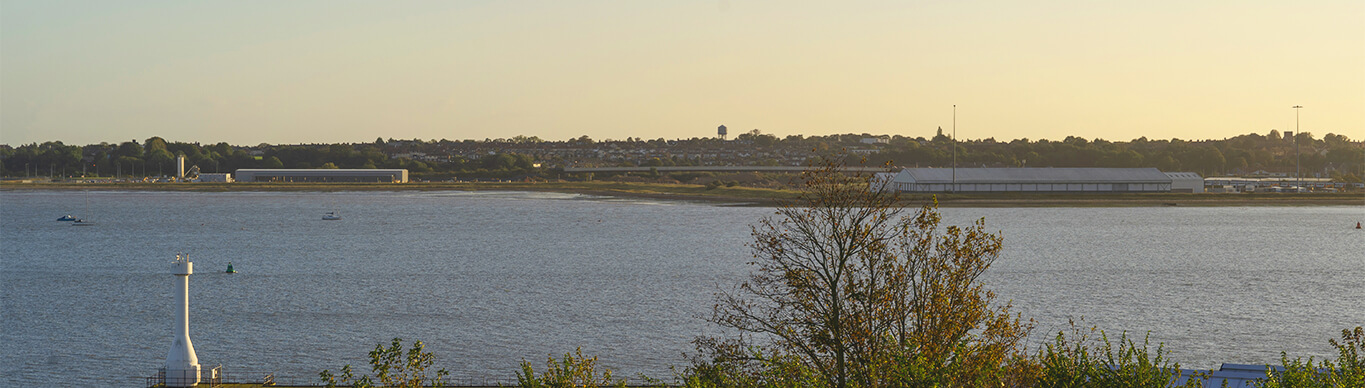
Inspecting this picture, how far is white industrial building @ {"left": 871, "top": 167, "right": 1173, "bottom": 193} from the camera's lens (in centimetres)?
14500

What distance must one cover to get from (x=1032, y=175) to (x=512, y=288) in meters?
111

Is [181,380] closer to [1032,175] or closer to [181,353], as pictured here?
[181,353]

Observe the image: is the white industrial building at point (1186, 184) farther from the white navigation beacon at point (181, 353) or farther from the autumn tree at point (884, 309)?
the autumn tree at point (884, 309)

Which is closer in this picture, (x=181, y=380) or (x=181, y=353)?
(x=181, y=380)

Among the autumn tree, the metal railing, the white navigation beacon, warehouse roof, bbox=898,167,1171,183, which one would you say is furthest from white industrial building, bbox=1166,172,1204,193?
the autumn tree

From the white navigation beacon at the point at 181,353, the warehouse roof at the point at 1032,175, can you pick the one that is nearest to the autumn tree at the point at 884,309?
the white navigation beacon at the point at 181,353

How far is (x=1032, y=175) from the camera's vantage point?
15400 cm

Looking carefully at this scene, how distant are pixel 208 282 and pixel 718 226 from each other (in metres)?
57.5

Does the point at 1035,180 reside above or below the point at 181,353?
above

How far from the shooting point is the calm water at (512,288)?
3797 cm

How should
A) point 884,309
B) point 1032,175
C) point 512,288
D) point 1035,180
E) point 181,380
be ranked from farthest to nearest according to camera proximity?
point 1032,175 → point 1035,180 → point 512,288 → point 181,380 → point 884,309

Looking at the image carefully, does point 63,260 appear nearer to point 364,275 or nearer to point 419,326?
point 364,275

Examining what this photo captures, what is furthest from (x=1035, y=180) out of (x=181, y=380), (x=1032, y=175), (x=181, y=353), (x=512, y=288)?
(x=181, y=380)

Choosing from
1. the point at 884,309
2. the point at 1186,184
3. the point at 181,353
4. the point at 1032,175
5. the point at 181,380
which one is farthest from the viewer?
the point at 1186,184
